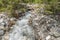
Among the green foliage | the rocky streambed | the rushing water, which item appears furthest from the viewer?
the green foliage

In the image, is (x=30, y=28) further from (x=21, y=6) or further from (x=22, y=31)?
(x=21, y=6)

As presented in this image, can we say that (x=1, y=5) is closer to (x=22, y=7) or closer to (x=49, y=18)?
(x=22, y=7)

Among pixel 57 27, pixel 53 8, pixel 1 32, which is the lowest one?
pixel 1 32

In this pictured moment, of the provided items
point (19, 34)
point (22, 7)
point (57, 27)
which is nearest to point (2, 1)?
point (22, 7)

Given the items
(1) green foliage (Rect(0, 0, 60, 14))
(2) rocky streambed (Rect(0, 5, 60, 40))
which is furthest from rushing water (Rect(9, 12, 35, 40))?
(1) green foliage (Rect(0, 0, 60, 14))

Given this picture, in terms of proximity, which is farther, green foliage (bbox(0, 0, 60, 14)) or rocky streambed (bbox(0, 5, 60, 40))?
green foliage (bbox(0, 0, 60, 14))

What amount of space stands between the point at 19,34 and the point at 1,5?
Result: 251 cm

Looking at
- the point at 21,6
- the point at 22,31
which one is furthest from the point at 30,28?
the point at 21,6

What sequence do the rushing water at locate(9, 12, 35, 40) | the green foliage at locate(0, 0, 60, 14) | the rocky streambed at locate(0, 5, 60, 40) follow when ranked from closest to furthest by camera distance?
1. the rocky streambed at locate(0, 5, 60, 40)
2. the rushing water at locate(9, 12, 35, 40)
3. the green foliage at locate(0, 0, 60, 14)

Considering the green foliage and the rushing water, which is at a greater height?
the green foliage

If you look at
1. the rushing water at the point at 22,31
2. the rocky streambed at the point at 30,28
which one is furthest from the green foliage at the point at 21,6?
the rushing water at the point at 22,31

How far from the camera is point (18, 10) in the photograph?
7.11 metres

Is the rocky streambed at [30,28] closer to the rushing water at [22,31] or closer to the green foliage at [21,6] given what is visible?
the rushing water at [22,31]

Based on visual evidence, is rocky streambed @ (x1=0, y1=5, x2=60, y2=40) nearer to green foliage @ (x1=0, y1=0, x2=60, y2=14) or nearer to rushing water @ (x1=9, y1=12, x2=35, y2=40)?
rushing water @ (x1=9, y1=12, x2=35, y2=40)
